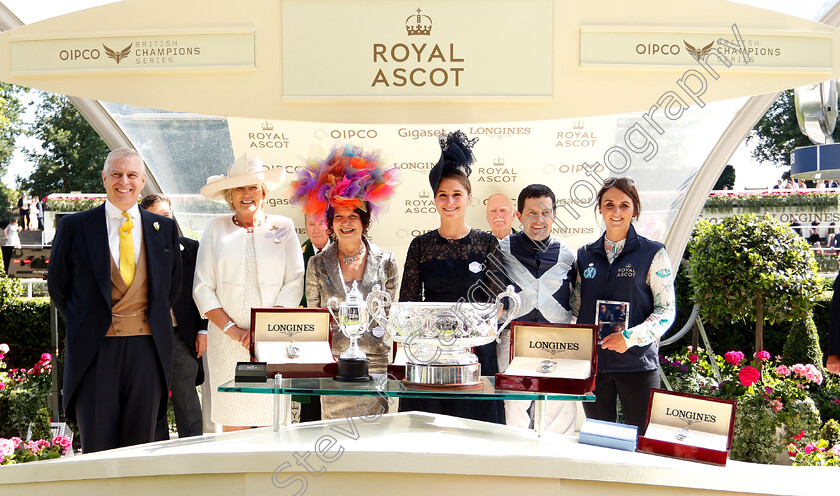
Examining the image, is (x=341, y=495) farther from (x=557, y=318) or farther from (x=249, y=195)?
(x=249, y=195)

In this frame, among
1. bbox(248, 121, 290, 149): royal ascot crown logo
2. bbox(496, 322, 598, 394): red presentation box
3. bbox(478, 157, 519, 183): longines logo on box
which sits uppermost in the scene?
bbox(248, 121, 290, 149): royal ascot crown logo

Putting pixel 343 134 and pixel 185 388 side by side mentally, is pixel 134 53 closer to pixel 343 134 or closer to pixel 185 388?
pixel 343 134

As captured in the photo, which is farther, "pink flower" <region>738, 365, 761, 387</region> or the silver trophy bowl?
"pink flower" <region>738, 365, 761, 387</region>

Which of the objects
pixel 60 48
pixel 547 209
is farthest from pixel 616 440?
pixel 60 48

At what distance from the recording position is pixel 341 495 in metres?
2.06

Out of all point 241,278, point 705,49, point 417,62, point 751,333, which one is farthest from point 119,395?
point 751,333

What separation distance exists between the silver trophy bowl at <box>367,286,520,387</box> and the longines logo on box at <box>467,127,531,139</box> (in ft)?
8.74

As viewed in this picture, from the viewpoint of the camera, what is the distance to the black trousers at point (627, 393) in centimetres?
320

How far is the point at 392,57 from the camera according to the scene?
355 cm

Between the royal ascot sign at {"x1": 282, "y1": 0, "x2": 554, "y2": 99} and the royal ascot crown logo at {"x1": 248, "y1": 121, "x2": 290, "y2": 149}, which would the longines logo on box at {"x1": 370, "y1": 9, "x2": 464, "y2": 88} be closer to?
the royal ascot sign at {"x1": 282, "y1": 0, "x2": 554, "y2": 99}

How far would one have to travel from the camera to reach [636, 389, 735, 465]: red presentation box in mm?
2037

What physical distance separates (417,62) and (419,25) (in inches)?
6.5

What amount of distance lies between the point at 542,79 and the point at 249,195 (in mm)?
1455

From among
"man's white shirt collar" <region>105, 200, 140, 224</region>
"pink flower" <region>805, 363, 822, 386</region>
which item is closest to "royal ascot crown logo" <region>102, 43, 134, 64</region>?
"man's white shirt collar" <region>105, 200, 140, 224</region>
